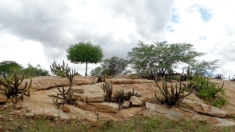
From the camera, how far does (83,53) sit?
990 inches

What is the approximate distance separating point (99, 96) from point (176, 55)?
11228mm

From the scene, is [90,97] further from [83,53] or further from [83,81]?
[83,53]

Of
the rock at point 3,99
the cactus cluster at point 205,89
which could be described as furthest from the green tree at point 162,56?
the rock at point 3,99

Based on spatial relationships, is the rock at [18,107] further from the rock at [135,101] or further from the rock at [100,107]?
the rock at [135,101]

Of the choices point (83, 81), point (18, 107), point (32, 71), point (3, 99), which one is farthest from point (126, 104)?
point (32, 71)

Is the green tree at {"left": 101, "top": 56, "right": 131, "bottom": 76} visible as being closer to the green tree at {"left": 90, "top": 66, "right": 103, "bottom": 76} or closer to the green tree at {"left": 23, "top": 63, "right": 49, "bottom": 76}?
the green tree at {"left": 90, "top": 66, "right": 103, "bottom": 76}

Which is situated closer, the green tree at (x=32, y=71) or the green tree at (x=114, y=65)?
the green tree at (x=32, y=71)

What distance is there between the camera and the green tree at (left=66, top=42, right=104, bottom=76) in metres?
25.3

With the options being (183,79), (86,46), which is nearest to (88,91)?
(183,79)

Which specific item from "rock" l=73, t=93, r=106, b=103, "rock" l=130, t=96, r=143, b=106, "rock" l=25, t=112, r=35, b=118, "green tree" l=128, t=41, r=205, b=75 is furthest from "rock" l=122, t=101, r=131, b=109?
"green tree" l=128, t=41, r=205, b=75

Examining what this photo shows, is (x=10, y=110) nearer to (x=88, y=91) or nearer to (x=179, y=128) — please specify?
(x=88, y=91)

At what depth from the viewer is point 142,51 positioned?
18.9 meters

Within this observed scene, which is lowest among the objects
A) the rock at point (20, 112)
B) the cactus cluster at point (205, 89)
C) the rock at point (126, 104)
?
the rock at point (20, 112)

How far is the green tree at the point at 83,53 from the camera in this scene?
25281mm
